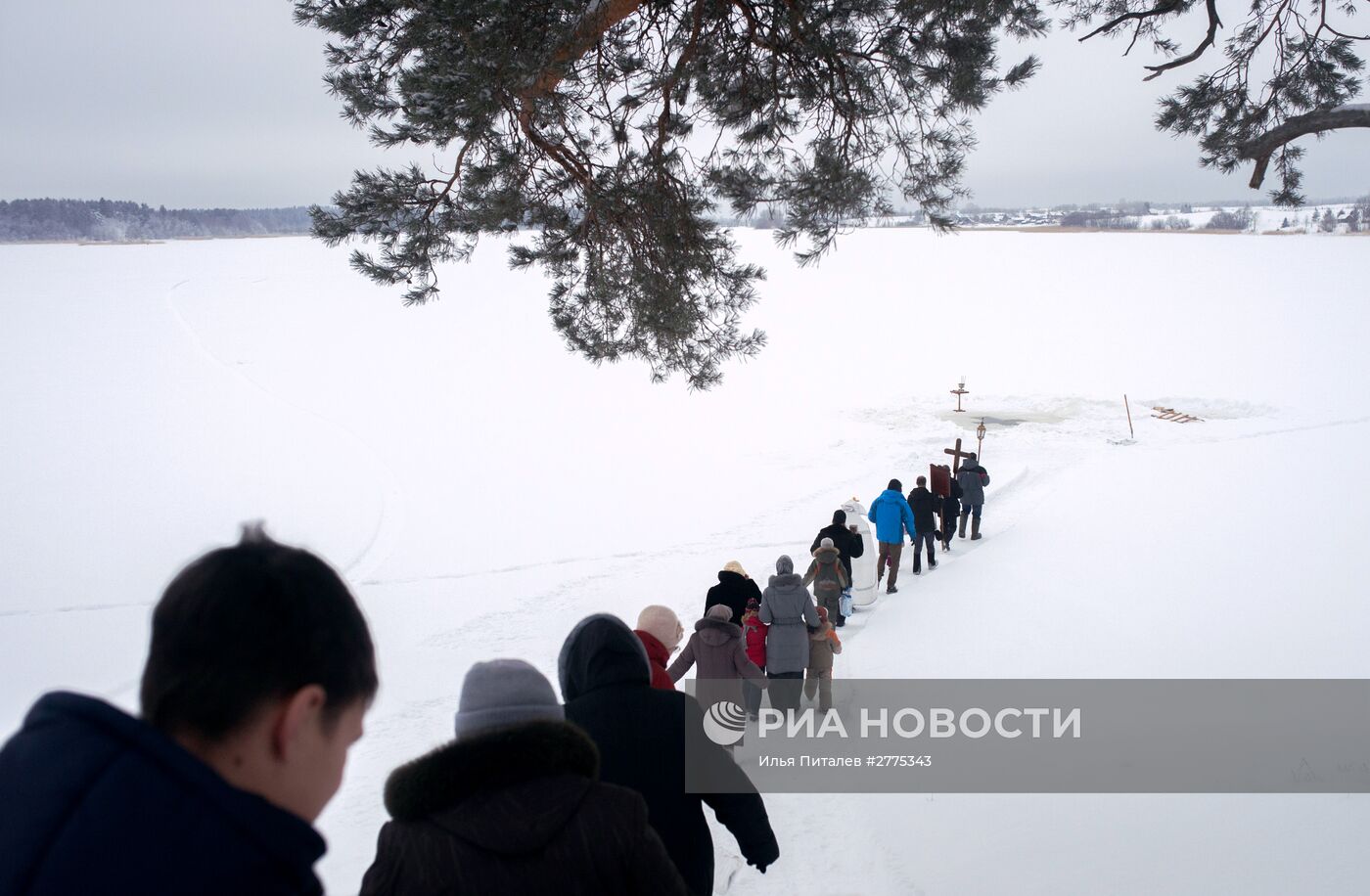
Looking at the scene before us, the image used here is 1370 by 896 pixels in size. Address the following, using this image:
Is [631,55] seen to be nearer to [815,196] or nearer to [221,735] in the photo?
[815,196]

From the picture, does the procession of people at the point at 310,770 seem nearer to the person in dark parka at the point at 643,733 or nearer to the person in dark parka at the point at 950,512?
the person in dark parka at the point at 643,733

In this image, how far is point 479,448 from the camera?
18719 mm

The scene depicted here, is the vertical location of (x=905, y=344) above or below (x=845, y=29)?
below

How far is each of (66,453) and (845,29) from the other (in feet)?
62.6

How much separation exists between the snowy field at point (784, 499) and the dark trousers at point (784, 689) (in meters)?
0.88

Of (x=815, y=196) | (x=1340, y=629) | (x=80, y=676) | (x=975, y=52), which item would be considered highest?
(x=975, y=52)

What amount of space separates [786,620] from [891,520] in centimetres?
336

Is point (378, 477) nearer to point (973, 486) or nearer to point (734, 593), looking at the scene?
point (973, 486)

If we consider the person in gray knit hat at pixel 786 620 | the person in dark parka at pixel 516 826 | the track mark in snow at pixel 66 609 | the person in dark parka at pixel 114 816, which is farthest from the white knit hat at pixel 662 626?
the track mark in snow at pixel 66 609

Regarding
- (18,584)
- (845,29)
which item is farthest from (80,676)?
(845,29)

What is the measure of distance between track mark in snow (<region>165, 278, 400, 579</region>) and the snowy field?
99mm

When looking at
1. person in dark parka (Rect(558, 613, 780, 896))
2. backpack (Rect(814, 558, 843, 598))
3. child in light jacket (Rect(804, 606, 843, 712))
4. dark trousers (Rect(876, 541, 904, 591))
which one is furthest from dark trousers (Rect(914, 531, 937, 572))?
person in dark parka (Rect(558, 613, 780, 896))

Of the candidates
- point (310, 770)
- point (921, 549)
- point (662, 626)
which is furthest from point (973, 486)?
point (310, 770)

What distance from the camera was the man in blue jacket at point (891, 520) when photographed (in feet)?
26.9
